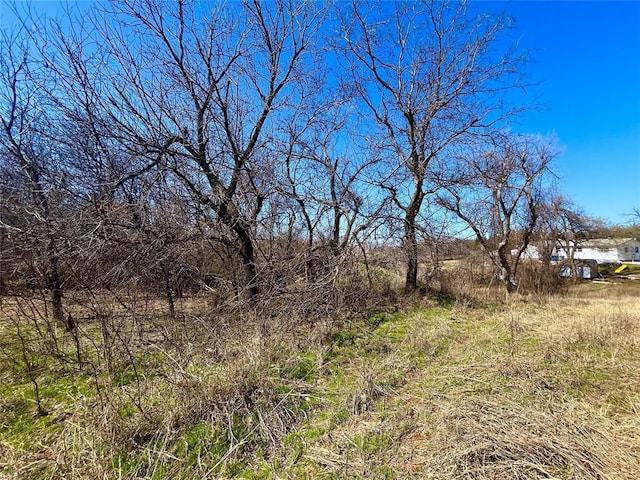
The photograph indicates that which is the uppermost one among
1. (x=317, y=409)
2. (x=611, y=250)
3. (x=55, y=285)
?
(x=55, y=285)

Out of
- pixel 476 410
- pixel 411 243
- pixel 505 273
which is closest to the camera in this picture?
pixel 476 410

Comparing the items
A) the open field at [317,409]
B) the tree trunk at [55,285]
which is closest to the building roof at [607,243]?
the open field at [317,409]

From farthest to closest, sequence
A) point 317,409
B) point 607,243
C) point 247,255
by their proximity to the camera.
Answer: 1. point 607,243
2. point 247,255
3. point 317,409

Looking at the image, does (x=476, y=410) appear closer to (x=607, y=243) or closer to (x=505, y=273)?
(x=505, y=273)

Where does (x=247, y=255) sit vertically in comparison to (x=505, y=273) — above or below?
above

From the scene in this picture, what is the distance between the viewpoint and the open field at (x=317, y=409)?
186cm

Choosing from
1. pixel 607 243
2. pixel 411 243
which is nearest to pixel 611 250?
pixel 607 243

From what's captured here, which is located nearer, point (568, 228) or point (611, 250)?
point (568, 228)

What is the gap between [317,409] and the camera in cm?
256

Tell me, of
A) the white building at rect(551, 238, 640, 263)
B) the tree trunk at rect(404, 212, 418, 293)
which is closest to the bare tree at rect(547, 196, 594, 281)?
the white building at rect(551, 238, 640, 263)

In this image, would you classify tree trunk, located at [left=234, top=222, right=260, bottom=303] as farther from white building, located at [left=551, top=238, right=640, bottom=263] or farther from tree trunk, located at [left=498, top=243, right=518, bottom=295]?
white building, located at [left=551, top=238, right=640, bottom=263]

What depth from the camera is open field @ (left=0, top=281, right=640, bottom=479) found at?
1858 millimetres

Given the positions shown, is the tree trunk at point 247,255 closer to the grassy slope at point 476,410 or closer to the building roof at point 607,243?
the grassy slope at point 476,410

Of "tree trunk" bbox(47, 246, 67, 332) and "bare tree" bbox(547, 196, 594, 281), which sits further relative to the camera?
"bare tree" bbox(547, 196, 594, 281)
